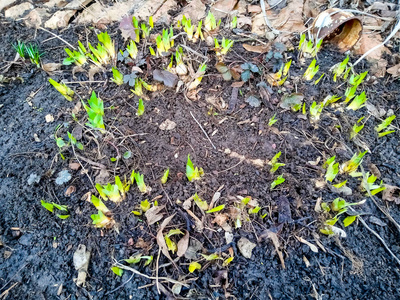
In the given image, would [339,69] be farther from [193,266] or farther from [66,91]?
[66,91]

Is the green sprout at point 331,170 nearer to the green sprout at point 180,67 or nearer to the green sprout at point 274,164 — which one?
the green sprout at point 274,164

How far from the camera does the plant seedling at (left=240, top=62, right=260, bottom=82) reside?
200 cm

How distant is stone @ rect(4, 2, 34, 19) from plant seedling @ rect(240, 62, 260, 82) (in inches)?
85.8

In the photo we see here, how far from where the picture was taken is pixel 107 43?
205cm

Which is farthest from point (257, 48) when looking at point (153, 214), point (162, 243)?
point (162, 243)

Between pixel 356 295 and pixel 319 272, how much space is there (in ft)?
0.60

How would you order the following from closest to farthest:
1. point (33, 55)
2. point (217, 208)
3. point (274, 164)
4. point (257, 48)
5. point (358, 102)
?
1. point (217, 208)
2. point (274, 164)
3. point (358, 102)
4. point (33, 55)
5. point (257, 48)

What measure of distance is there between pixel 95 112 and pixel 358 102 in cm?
176

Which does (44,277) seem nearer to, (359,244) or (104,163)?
(104,163)

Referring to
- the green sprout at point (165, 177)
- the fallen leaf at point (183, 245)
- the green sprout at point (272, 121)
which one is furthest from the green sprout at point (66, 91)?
the green sprout at point (272, 121)

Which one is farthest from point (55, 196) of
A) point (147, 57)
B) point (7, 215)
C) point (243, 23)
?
point (243, 23)

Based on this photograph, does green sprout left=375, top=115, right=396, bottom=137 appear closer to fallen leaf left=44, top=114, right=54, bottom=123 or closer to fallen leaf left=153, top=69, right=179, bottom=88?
fallen leaf left=153, top=69, right=179, bottom=88

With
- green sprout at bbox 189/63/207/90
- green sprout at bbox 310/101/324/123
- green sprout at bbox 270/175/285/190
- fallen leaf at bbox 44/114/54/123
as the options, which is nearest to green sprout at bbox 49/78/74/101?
fallen leaf at bbox 44/114/54/123

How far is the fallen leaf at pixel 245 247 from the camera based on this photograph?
1387mm
